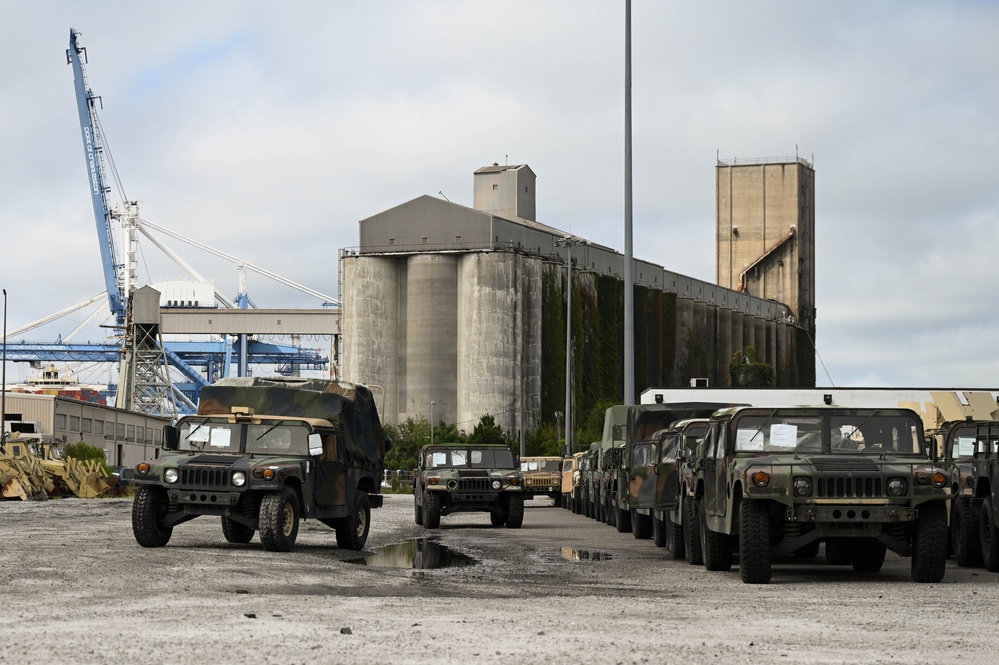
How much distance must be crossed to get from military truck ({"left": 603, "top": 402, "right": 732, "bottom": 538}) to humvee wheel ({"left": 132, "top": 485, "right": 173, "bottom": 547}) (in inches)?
299

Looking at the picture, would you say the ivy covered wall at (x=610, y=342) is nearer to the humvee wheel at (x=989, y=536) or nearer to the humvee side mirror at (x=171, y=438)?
the humvee side mirror at (x=171, y=438)

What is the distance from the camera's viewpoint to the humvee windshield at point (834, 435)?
17.0 metres

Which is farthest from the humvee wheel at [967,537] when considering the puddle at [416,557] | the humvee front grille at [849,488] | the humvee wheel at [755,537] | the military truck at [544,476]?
the military truck at [544,476]

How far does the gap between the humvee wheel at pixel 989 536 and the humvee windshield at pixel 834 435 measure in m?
2.04

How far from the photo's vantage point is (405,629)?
1098cm

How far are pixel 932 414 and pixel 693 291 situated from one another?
11039 cm

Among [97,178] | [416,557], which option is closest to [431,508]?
[416,557]

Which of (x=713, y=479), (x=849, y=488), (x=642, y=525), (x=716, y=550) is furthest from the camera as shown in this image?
(x=642, y=525)

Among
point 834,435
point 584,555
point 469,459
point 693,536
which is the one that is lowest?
point 584,555

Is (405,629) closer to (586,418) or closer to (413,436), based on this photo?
(413,436)

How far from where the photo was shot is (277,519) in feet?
64.6

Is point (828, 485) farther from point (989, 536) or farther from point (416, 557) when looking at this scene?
point (416, 557)

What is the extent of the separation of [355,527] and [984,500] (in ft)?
29.0

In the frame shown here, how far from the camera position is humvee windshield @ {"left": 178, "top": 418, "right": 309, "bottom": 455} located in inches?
829
